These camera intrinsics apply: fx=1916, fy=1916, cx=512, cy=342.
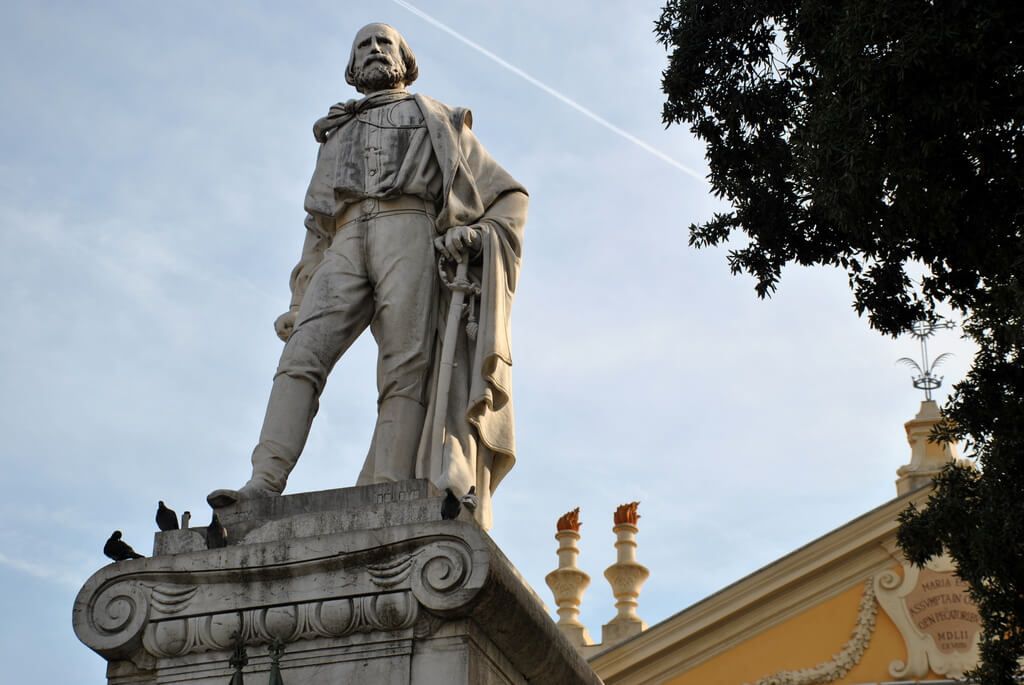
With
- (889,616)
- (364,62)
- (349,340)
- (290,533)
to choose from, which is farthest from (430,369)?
(889,616)

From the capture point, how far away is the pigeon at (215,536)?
7617mm

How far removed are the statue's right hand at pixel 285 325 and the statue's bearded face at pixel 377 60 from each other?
1.23m

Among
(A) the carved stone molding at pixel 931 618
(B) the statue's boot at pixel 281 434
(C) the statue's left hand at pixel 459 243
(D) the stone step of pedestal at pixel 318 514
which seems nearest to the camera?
(D) the stone step of pedestal at pixel 318 514

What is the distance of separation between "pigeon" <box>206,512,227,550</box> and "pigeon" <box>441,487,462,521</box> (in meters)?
0.90

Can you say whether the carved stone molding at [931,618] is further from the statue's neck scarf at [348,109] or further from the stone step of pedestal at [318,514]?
the stone step of pedestal at [318,514]

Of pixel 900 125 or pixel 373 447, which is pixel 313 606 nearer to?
pixel 373 447

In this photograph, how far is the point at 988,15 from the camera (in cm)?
916

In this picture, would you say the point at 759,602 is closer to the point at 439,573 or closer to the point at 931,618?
the point at 931,618

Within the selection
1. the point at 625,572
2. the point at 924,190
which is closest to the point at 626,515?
the point at 625,572

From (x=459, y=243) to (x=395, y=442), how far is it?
3.23 ft

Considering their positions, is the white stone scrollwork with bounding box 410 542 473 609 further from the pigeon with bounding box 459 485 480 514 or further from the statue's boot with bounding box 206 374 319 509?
the statue's boot with bounding box 206 374 319 509

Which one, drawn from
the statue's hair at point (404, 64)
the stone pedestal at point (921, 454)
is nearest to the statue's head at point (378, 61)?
the statue's hair at point (404, 64)

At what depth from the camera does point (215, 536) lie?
300 inches

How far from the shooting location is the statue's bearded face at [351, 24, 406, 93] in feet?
30.7
